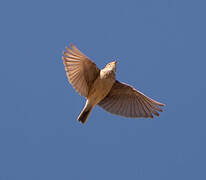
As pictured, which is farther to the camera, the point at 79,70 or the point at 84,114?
the point at 84,114

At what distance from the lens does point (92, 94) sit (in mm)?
17656

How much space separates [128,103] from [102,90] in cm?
162

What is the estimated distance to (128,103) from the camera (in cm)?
1894

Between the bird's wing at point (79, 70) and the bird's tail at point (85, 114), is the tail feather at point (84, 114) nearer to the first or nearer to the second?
the bird's tail at point (85, 114)

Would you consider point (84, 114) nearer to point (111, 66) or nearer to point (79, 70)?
point (79, 70)

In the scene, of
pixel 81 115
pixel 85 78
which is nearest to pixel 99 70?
pixel 85 78

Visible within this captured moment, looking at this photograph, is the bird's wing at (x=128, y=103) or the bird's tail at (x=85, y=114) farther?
the bird's wing at (x=128, y=103)

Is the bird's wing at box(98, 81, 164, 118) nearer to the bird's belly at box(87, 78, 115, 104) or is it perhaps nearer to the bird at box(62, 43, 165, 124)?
the bird at box(62, 43, 165, 124)

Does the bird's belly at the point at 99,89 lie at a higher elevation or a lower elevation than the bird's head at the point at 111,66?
lower

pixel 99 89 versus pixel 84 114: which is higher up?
pixel 99 89

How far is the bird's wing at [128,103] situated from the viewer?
1870 cm

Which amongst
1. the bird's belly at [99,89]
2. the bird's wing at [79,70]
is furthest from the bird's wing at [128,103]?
the bird's wing at [79,70]

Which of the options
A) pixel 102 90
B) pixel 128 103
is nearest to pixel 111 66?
pixel 102 90

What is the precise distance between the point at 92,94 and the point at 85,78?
0.60m
